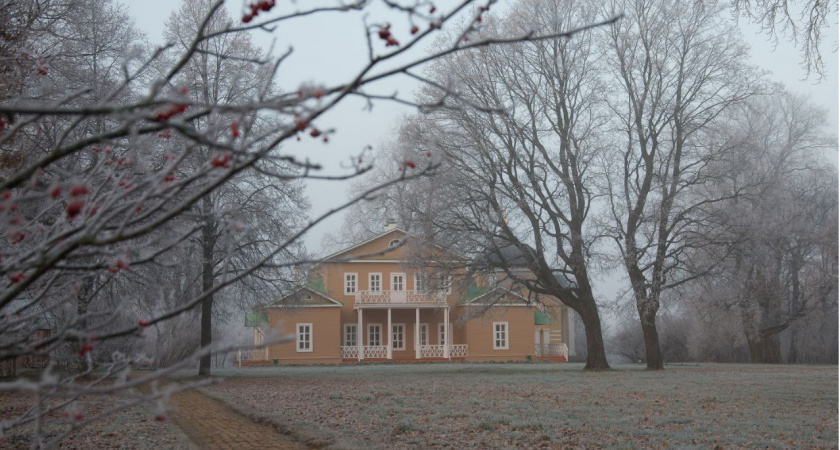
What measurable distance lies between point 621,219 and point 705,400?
12775 millimetres

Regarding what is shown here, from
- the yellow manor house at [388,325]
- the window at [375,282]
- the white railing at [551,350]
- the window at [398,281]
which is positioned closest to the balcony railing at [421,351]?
the yellow manor house at [388,325]

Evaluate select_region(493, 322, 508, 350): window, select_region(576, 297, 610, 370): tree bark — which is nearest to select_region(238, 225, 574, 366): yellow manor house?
select_region(493, 322, 508, 350): window

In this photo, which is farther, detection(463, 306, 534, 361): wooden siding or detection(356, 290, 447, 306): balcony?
detection(463, 306, 534, 361): wooden siding

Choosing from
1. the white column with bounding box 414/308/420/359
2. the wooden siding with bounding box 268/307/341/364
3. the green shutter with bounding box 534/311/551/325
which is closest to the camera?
the white column with bounding box 414/308/420/359

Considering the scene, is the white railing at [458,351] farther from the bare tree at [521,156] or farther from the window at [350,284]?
the bare tree at [521,156]

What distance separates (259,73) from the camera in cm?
2114

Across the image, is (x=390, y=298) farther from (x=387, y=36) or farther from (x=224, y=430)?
(x=387, y=36)

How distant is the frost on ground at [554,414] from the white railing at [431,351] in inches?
928

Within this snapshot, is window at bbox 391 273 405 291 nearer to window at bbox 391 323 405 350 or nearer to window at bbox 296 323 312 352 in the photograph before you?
window at bbox 391 323 405 350

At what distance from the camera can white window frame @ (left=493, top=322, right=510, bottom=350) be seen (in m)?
41.6

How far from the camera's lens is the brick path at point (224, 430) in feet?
29.0

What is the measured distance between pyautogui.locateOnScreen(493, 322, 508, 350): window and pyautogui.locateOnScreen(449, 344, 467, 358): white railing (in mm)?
1872

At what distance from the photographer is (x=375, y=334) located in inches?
1677

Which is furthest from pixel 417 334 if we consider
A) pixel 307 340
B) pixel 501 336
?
pixel 307 340
